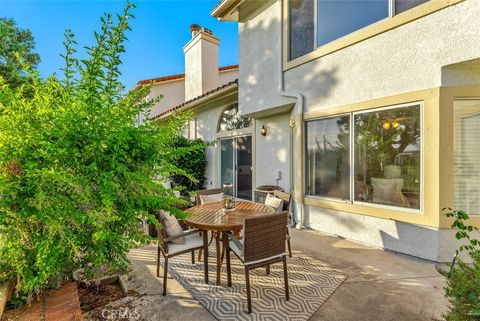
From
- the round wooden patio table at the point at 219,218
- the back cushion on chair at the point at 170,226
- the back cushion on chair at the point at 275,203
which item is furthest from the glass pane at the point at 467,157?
the back cushion on chair at the point at 170,226

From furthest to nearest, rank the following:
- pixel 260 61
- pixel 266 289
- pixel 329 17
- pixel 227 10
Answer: pixel 227 10, pixel 260 61, pixel 329 17, pixel 266 289

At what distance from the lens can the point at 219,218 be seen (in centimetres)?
438

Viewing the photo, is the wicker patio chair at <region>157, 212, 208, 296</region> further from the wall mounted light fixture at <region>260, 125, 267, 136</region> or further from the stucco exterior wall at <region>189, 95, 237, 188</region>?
the stucco exterior wall at <region>189, 95, 237, 188</region>

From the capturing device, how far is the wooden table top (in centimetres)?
393

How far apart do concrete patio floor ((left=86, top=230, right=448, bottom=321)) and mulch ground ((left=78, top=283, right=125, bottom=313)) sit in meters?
0.16

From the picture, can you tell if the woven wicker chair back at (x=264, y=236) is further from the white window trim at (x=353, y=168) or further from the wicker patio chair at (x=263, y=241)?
the white window trim at (x=353, y=168)

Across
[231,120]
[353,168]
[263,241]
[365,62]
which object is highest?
[365,62]

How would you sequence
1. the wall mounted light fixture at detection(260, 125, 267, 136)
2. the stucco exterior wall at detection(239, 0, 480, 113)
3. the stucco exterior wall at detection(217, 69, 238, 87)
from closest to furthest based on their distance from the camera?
the stucco exterior wall at detection(239, 0, 480, 113), the wall mounted light fixture at detection(260, 125, 267, 136), the stucco exterior wall at detection(217, 69, 238, 87)

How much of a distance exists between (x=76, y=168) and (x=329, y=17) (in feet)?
21.4

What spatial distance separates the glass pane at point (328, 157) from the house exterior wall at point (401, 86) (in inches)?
11.2

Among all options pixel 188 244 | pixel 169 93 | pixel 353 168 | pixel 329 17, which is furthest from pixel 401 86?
pixel 169 93

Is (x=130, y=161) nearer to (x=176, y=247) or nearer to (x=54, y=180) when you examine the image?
(x=54, y=180)

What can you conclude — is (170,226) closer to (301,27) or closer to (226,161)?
(301,27)

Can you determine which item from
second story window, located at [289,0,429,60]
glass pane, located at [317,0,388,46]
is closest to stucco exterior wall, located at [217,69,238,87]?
second story window, located at [289,0,429,60]
